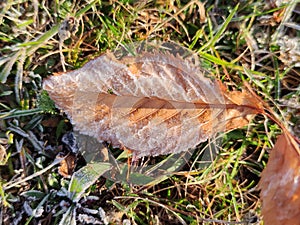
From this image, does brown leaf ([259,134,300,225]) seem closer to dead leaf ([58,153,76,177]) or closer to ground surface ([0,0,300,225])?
ground surface ([0,0,300,225])

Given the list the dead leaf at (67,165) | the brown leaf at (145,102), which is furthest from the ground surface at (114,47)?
the brown leaf at (145,102)

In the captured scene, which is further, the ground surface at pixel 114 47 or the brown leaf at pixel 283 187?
the ground surface at pixel 114 47

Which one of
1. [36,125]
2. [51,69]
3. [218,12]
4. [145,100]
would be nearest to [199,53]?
[218,12]

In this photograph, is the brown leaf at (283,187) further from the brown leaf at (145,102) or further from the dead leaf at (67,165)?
the dead leaf at (67,165)

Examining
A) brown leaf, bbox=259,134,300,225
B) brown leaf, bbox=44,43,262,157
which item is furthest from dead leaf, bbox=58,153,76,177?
brown leaf, bbox=259,134,300,225

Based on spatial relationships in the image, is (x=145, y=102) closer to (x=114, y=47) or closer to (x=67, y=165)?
(x=114, y=47)

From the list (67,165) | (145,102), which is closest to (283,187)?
(145,102)
